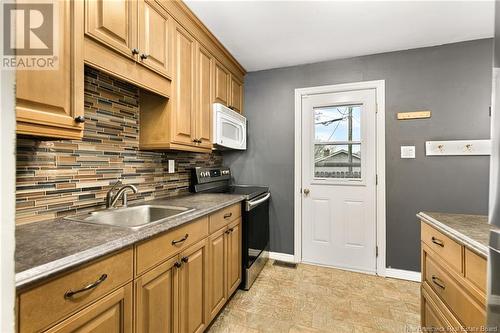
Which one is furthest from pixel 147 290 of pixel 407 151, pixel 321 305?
pixel 407 151

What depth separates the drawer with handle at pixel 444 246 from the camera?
1.12 m

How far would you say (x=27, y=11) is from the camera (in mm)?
855

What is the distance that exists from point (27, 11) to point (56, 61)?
0.17 m

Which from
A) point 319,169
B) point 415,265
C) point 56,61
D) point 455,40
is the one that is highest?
point 455,40

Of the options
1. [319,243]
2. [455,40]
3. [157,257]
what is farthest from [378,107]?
[157,257]

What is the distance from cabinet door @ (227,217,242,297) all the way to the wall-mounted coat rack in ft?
6.75

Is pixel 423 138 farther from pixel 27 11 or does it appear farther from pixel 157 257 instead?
pixel 27 11

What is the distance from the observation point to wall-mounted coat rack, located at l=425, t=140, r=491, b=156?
2264 mm

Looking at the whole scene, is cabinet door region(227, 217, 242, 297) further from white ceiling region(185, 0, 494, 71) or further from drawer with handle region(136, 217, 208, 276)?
white ceiling region(185, 0, 494, 71)

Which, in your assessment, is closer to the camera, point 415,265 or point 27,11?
point 27,11

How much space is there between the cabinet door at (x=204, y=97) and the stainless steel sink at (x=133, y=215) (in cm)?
70

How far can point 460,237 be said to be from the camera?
1.09 meters

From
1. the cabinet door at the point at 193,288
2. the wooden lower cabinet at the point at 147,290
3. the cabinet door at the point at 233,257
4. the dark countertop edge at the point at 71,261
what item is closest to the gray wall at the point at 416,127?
the cabinet door at the point at 233,257

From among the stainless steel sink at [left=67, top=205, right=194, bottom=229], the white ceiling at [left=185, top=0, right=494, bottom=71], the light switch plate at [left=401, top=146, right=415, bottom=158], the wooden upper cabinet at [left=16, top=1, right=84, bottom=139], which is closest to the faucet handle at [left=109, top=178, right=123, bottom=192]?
the stainless steel sink at [left=67, top=205, right=194, bottom=229]
